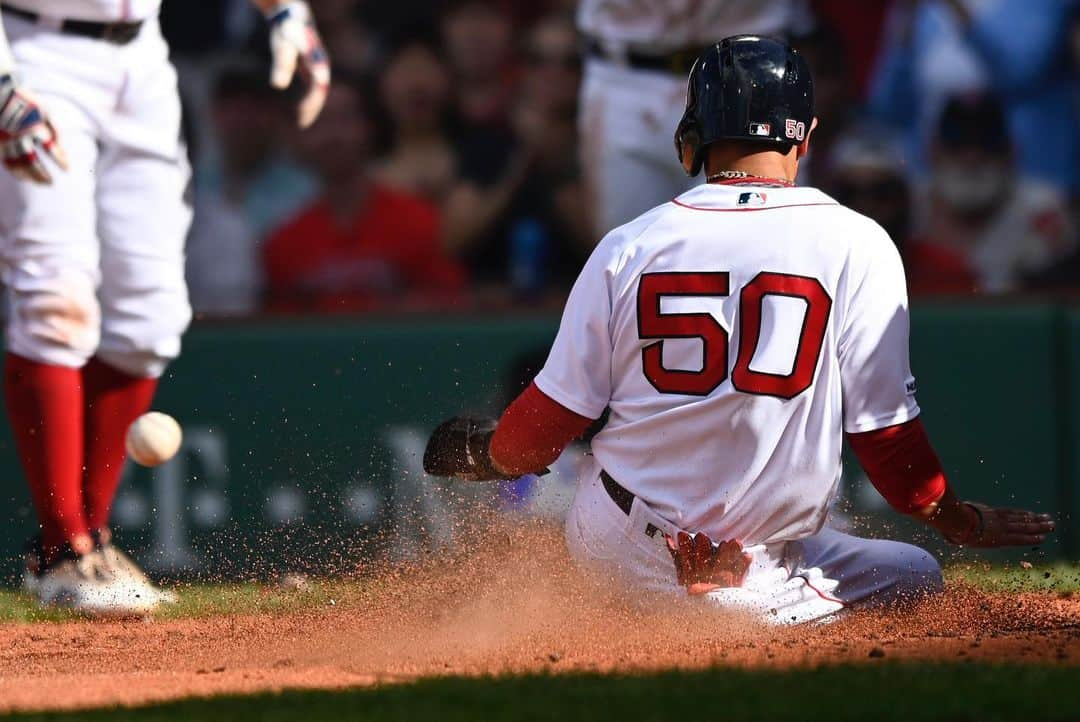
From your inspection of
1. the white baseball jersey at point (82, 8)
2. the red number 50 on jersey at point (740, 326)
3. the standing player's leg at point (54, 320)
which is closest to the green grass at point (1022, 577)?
the red number 50 on jersey at point (740, 326)

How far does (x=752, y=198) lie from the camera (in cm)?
367

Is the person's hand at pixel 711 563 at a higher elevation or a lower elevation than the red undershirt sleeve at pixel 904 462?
lower

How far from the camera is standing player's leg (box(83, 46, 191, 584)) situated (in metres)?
5.34

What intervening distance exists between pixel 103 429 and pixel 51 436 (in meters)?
0.19

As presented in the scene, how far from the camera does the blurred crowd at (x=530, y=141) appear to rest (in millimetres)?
6984

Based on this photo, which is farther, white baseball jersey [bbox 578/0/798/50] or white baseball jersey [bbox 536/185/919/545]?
white baseball jersey [bbox 578/0/798/50]

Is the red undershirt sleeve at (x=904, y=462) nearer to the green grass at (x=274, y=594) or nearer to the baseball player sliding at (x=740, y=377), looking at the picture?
the baseball player sliding at (x=740, y=377)

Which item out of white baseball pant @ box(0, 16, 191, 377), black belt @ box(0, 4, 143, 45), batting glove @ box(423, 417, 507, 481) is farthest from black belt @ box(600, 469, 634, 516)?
black belt @ box(0, 4, 143, 45)

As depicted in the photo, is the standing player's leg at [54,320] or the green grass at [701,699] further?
the standing player's leg at [54,320]

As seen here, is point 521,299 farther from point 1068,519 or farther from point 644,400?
point 644,400

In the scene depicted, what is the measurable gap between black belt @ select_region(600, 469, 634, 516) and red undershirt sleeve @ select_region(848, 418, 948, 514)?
21.4 inches

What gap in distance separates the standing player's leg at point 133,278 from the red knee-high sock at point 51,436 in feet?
0.30

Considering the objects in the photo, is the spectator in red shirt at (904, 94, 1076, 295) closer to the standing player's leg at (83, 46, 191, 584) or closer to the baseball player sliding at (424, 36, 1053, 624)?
the standing player's leg at (83, 46, 191, 584)

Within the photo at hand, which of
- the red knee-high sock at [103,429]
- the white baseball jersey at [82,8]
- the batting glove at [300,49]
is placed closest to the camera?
the white baseball jersey at [82,8]
